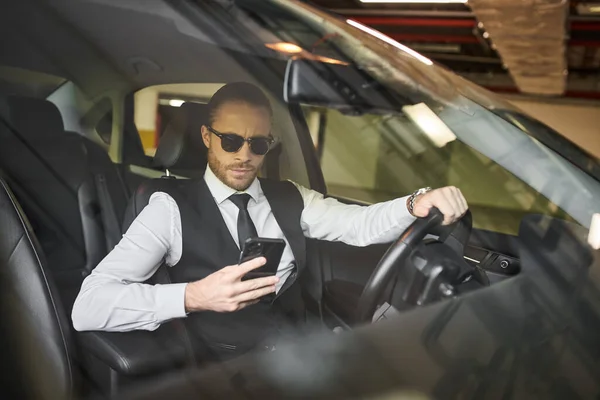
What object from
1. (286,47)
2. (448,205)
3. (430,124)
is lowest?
(448,205)

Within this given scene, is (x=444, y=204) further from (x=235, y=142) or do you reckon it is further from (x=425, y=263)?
(x=235, y=142)

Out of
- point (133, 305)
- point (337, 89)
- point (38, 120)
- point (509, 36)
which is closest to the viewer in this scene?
point (133, 305)

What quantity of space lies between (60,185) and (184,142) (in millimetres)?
197

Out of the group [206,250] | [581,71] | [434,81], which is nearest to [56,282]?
[206,250]

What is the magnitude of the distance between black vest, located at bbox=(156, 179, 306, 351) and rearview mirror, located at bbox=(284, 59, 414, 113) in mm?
227

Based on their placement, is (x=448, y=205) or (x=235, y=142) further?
(x=448, y=205)

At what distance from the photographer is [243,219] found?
0.84 metres

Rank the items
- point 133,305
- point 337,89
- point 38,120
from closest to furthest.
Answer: point 133,305, point 38,120, point 337,89

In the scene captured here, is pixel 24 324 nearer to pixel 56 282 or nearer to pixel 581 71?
pixel 56 282

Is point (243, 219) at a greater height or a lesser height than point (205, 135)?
lesser

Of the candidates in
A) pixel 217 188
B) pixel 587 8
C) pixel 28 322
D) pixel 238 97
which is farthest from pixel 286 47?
pixel 587 8

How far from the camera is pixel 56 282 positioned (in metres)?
0.84

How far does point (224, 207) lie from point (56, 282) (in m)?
0.25

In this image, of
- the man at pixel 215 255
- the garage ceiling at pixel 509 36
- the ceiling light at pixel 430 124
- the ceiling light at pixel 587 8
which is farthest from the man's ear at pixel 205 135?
the ceiling light at pixel 587 8
